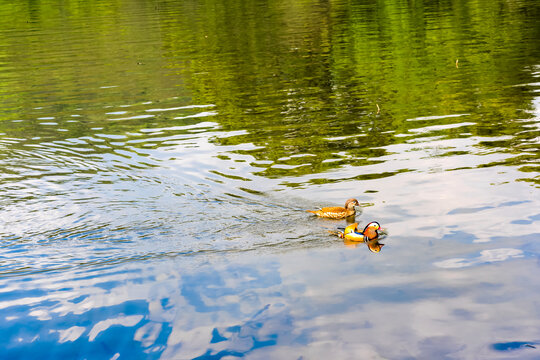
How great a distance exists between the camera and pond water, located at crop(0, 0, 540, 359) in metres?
9.34

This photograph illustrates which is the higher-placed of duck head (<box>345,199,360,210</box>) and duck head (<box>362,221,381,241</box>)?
duck head (<box>345,199,360,210</box>)

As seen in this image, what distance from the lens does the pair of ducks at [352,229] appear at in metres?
Result: 11.5

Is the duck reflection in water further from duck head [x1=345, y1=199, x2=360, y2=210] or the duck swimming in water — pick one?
duck head [x1=345, y1=199, x2=360, y2=210]

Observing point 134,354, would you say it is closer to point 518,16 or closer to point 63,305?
point 63,305

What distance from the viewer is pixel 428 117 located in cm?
2041

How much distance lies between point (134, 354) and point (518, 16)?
146ft

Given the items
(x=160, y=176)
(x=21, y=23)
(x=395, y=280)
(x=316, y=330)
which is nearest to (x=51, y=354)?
(x=316, y=330)

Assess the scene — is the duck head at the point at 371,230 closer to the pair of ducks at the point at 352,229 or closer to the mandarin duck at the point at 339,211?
the pair of ducks at the point at 352,229

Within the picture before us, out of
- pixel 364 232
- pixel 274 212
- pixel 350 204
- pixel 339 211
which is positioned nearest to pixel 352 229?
pixel 364 232

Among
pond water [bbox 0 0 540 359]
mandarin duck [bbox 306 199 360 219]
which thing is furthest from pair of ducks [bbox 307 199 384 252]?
pond water [bbox 0 0 540 359]

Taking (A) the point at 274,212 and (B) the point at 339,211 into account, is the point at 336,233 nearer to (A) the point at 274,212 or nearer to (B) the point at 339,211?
(B) the point at 339,211

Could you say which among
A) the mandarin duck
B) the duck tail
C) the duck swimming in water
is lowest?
the duck tail

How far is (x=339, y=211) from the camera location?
12500mm

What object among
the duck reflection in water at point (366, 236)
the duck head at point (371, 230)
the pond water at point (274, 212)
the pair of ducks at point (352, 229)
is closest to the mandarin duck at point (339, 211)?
the pair of ducks at point (352, 229)
